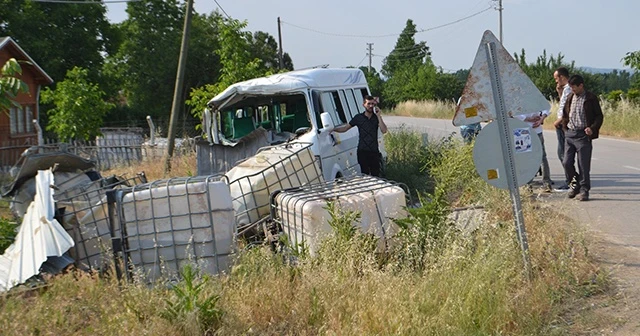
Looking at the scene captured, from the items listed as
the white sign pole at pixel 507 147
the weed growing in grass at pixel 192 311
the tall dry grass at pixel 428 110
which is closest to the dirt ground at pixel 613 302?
the white sign pole at pixel 507 147

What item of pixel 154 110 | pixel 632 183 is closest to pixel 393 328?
pixel 632 183

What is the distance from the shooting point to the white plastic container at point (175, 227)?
7.20 metres

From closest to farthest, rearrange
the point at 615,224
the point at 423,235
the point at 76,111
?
1. the point at 423,235
2. the point at 615,224
3. the point at 76,111

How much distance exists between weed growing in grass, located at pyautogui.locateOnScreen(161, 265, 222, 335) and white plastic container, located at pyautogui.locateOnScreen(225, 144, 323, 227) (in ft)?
9.95

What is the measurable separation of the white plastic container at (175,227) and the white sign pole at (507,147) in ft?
9.25

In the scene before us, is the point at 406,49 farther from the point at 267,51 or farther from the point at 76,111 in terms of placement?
the point at 76,111

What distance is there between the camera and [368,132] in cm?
1079

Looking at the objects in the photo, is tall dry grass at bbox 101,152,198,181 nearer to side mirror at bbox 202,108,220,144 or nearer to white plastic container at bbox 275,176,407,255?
side mirror at bbox 202,108,220,144

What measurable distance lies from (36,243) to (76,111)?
53.9ft

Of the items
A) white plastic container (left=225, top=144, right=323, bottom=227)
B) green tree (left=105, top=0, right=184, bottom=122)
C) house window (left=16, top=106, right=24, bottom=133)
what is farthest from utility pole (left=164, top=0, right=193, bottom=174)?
green tree (left=105, top=0, right=184, bottom=122)

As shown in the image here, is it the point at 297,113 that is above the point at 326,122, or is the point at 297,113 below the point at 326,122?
above

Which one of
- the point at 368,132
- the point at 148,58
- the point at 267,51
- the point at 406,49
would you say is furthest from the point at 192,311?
the point at 406,49

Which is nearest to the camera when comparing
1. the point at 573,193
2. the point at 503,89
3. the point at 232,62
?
the point at 503,89

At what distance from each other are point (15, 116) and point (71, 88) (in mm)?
5021
